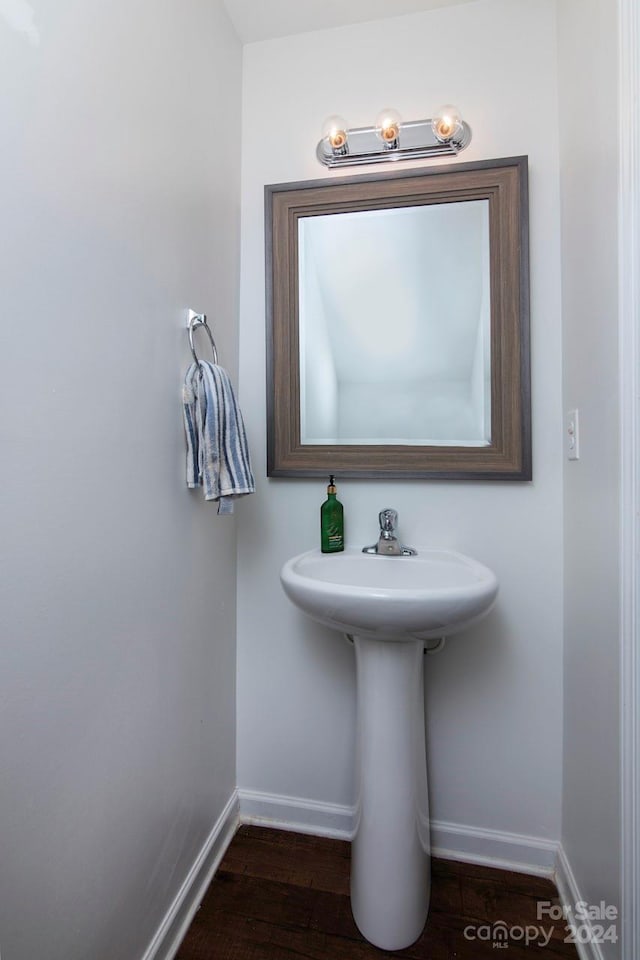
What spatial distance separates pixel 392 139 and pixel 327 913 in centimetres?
201

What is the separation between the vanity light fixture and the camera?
1.21m

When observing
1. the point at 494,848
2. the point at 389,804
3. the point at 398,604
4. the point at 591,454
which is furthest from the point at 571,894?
the point at 591,454

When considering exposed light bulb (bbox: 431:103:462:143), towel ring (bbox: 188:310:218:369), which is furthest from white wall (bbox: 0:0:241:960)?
exposed light bulb (bbox: 431:103:462:143)

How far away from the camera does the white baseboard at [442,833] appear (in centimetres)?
127

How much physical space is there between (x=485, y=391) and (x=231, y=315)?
0.78 metres

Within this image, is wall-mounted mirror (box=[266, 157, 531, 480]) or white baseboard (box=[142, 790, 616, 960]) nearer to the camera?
white baseboard (box=[142, 790, 616, 960])

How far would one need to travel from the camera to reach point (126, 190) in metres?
0.88

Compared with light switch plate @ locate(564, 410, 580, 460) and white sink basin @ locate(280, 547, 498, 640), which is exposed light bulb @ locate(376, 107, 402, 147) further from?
white sink basin @ locate(280, 547, 498, 640)

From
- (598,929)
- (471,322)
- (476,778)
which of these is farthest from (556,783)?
(471,322)

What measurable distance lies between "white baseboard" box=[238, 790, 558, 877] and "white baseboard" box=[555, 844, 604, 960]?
1.4 inches

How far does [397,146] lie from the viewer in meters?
1.25

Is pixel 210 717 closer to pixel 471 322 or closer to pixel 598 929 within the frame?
pixel 598 929

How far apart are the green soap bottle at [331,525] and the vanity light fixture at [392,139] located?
934 mm

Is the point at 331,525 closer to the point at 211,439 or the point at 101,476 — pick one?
the point at 211,439
